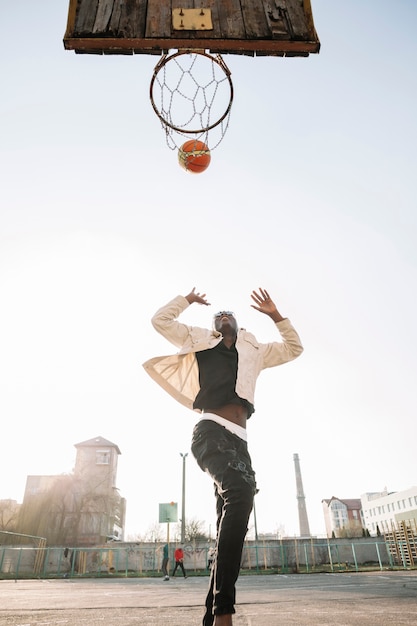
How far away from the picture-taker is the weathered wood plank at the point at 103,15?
3.77 meters

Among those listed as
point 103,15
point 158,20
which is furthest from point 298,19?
point 103,15

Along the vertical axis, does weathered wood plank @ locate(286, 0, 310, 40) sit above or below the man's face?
above

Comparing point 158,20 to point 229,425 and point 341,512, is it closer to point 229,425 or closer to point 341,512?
point 229,425

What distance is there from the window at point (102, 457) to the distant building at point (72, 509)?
1097 millimetres

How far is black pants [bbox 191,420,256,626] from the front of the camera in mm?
2010

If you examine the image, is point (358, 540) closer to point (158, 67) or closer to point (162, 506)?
point (162, 506)

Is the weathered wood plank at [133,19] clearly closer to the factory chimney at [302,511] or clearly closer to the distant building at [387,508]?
the distant building at [387,508]

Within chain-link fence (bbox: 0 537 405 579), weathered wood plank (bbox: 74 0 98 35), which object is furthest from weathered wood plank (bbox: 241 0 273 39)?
chain-link fence (bbox: 0 537 405 579)

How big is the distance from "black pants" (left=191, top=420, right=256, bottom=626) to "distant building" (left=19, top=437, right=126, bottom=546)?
3724 centimetres

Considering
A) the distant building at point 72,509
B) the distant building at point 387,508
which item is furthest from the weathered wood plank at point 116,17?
the distant building at point 387,508

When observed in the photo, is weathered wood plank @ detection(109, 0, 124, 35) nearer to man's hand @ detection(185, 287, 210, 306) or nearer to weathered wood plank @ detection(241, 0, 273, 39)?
weathered wood plank @ detection(241, 0, 273, 39)

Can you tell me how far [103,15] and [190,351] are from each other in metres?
3.31

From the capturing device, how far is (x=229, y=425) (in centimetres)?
257

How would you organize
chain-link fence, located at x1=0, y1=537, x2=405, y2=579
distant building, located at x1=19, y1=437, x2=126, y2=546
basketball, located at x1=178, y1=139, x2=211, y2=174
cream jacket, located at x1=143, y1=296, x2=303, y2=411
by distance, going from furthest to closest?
distant building, located at x1=19, y1=437, x2=126, y2=546 → chain-link fence, located at x1=0, y1=537, x2=405, y2=579 → basketball, located at x1=178, y1=139, x2=211, y2=174 → cream jacket, located at x1=143, y1=296, x2=303, y2=411
